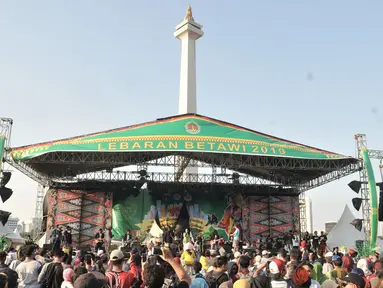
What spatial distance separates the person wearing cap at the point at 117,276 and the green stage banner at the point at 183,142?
13.7 metres

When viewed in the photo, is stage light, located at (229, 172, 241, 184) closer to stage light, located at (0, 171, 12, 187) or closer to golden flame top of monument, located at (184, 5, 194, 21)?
stage light, located at (0, 171, 12, 187)

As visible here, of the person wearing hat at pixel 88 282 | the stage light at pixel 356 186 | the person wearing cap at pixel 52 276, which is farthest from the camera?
the stage light at pixel 356 186

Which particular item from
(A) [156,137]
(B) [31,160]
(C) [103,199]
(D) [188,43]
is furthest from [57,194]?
(D) [188,43]

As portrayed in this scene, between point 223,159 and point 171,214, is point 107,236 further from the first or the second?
point 223,159

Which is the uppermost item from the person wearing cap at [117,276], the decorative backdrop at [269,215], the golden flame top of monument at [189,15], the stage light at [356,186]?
the golden flame top of monument at [189,15]

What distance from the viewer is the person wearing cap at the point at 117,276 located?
12.7 feet

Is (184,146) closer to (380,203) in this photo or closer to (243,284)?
(380,203)

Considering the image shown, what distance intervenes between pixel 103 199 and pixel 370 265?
18.5m

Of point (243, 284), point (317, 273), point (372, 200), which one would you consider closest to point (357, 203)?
point (372, 200)

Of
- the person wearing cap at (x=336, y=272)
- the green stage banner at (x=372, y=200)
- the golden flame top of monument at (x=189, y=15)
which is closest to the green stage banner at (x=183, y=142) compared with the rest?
the green stage banner at (x=372, y=200)

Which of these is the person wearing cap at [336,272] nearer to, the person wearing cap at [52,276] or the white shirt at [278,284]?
the white shirt at [278,284]

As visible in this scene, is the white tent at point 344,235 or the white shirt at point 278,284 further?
the white tent at point 344,235

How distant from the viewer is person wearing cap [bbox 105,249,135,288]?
3.87 m

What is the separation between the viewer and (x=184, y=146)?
58.9ft
